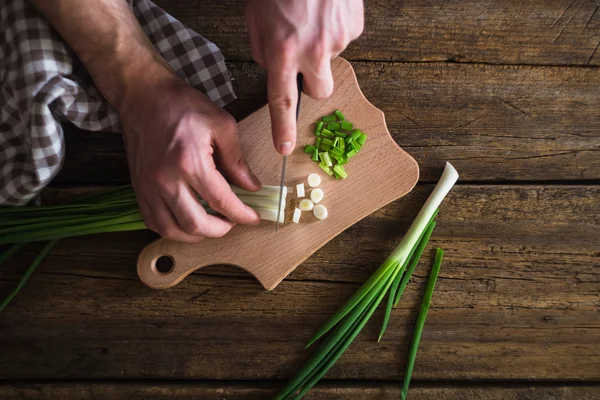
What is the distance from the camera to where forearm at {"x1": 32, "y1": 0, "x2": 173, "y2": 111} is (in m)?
1.26

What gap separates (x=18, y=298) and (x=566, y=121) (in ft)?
5.81

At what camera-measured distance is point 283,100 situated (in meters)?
1.08

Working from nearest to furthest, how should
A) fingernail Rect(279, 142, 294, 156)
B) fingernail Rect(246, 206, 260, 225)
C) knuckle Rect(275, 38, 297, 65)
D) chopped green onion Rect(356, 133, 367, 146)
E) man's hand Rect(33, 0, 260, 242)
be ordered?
1. knuckle Rect(275, 38, 297, 65)
2. fingernail Rect(279, 142, 294, 156)
3. man's hand Rect(33, 0, 260, 242)
4. fingernail Rect(246, 206, 260, 225)
5. chopped green onion Rect(356, 133, 367, 146)

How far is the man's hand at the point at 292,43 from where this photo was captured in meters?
1.07

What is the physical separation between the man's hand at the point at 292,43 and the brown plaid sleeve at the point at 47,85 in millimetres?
404

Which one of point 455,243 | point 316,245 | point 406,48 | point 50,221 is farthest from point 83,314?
point 406,48

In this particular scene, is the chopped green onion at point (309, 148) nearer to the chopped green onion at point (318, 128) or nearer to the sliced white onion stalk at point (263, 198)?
the chopped green onion at point (318, 128)

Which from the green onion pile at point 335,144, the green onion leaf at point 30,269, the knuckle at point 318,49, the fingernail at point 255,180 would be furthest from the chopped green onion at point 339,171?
the green onion leaf at point 30,269

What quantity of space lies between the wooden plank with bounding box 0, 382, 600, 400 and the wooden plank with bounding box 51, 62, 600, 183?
656mm

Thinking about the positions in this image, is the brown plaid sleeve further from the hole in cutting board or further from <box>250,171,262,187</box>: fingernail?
the hole in cutting board

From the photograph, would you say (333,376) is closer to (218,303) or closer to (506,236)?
(218,303)

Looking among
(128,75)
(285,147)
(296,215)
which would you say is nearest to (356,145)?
(296,215)

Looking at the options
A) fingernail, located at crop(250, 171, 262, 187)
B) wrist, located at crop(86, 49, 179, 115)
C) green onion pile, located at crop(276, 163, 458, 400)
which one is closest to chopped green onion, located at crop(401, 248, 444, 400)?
green onion pile, located at crop(276, 163, 458, 400)

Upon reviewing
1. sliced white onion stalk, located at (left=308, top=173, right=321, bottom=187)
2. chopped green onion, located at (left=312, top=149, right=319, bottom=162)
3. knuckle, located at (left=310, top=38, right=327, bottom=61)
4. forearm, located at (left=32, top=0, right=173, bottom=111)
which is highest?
knuckle, located at (left=310, top=38, right=327, bottom=61)
